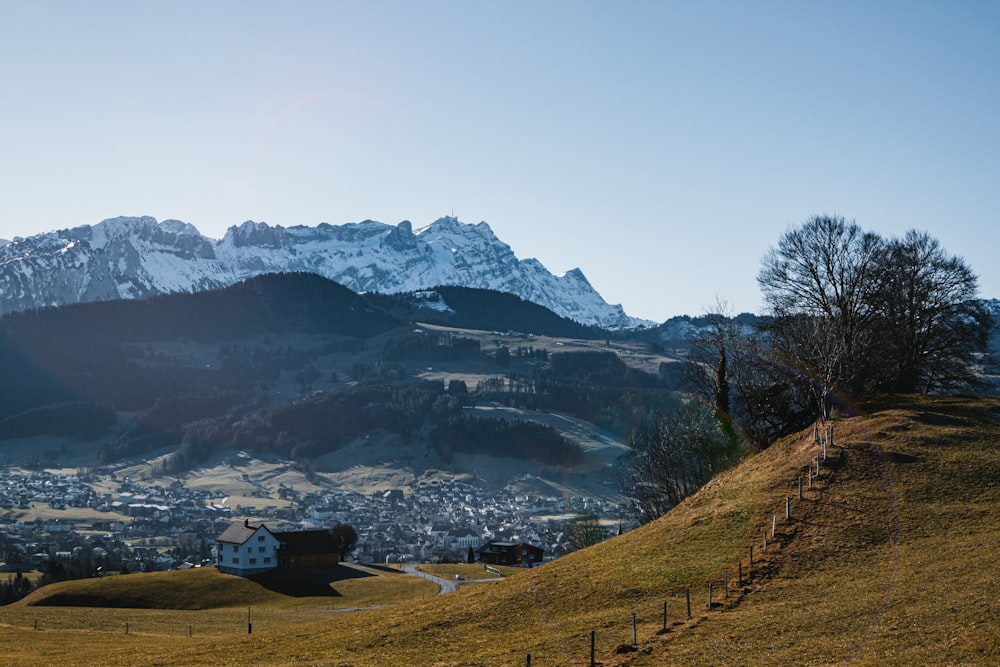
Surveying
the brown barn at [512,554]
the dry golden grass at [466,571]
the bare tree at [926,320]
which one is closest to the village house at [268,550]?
the dry golden grass at [466,571]

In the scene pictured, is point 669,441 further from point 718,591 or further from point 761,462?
point 718,591

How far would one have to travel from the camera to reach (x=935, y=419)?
60.5 meters

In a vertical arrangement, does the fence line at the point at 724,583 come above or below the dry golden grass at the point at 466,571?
above

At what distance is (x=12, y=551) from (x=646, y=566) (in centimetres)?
18890

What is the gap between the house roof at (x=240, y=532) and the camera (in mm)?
122062

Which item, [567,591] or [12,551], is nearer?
[567,591]

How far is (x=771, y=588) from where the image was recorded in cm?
4150

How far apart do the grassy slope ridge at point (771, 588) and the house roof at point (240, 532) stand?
5720 centimetres

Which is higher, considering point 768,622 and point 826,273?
point 826,273

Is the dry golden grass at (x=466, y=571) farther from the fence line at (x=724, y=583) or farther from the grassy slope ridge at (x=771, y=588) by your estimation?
the fence line at (x=724, y=583)

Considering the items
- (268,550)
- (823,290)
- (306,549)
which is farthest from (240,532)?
(823,290)

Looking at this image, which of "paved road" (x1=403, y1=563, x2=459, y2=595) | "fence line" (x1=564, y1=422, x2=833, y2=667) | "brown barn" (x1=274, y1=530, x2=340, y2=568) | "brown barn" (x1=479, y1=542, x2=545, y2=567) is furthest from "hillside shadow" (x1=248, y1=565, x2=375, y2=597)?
"fence line" (x1=564, y1=422, x2=833, y2=667)

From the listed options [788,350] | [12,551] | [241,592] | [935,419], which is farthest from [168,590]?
[12,551]

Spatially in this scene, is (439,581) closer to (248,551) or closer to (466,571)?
(466,571)
